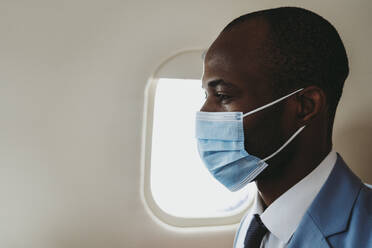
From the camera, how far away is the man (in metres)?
0.98

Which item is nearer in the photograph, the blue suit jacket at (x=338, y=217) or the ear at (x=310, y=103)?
the blue suit jacket at (x=338, y=217)

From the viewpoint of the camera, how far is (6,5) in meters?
1.57

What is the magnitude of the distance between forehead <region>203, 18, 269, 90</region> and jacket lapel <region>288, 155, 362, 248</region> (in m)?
0.40

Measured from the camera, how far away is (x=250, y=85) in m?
1.02

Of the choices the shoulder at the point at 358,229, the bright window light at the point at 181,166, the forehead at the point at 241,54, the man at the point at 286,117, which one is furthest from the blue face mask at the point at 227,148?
the bright window light at the point at 181,166

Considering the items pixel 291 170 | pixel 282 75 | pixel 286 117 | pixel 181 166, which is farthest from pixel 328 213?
pixel 181 166

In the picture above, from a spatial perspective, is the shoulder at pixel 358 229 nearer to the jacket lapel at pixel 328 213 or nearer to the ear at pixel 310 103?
the jacket lapel at pixel 328 213

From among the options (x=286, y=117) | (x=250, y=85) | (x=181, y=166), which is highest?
(x=250, y=85)

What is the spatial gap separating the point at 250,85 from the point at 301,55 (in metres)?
0.18

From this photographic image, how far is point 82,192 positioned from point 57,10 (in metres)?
0.96

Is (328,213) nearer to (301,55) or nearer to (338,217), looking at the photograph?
(338,217)

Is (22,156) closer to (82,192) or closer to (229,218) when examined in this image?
(82,192)

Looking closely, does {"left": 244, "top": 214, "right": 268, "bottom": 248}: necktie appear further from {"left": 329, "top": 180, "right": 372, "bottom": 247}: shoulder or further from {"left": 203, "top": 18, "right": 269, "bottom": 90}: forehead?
{"left": 203, "top": 18, "right": 269, "bottom": 90}: forehead

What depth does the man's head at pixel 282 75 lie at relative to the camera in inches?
38.9
